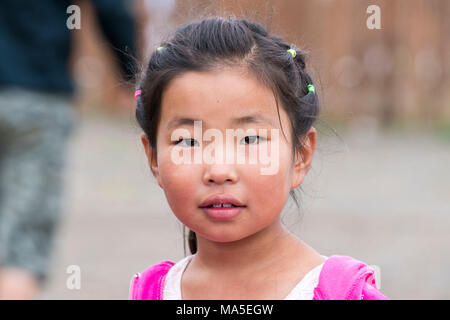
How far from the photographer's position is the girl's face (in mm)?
1996

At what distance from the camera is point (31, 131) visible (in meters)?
3.35

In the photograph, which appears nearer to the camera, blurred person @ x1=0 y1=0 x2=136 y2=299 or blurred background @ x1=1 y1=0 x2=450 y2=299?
blurred person @ x1=0 y1=0 x2=136 y2=299

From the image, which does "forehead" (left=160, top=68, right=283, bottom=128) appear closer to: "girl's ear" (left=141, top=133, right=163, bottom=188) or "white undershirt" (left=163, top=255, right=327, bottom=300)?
"girl's ear" (left=141, top=133, right=163, bottom=188)

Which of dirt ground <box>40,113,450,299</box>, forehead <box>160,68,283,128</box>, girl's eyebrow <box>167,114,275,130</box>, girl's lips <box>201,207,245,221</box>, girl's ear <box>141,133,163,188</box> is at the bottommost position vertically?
dirt ground <box>40,113,450,299</box>

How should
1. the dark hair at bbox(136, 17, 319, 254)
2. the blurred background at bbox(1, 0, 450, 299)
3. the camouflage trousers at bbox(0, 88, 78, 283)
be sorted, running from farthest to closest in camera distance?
the blurred background at bbox(1, 0, 450, 299) < the camouflage trousers at bbox(0, 88, 78, 283) < the dark hair at bbox(136, 17, 319, 254)

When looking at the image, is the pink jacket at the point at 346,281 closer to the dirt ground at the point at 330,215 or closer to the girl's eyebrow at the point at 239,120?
the girl's eyebrow at the point at 239,120

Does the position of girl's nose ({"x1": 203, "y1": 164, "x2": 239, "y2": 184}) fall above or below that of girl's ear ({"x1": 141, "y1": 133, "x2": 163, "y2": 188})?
below

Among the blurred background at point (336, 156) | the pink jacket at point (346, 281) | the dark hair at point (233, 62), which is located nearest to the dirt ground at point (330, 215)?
the blurred background at point (336, 156)

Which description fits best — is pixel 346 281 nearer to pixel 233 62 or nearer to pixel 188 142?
pixel 188 142

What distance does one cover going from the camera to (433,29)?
11641mm

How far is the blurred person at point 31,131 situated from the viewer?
329cm

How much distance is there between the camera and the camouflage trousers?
130 inches

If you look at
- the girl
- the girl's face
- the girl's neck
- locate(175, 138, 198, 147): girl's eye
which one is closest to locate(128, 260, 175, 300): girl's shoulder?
the girl

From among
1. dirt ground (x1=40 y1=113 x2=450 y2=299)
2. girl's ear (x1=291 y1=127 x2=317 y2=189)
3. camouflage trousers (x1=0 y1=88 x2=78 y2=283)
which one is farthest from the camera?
dirt ground (x1=40 y1=113 x2=450 y2=299)
